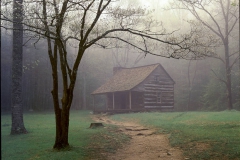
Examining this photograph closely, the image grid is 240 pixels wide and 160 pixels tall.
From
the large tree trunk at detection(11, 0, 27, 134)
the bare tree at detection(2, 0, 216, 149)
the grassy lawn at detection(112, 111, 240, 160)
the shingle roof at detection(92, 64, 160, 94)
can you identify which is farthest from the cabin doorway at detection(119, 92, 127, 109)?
the bare tree at detection(2, 0, 216, 149)

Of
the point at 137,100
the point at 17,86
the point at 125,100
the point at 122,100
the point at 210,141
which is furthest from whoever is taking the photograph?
the point at 122,100

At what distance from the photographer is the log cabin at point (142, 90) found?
3466cm

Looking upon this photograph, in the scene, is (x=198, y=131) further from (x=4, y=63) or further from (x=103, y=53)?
(x=103, y=53)

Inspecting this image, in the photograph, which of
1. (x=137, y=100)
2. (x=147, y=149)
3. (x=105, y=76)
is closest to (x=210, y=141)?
(x=147, y=149)

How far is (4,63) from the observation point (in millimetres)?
40875

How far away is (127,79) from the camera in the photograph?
37.9 meters

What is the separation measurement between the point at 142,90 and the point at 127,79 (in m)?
4.12

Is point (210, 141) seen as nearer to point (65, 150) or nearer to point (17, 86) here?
Result: point (65, 150)

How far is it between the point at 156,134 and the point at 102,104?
127 feet

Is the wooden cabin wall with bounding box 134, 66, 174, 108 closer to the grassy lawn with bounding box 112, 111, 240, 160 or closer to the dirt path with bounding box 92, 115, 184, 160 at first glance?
the grassy lawn with bounding box 112, 111, 240, 160

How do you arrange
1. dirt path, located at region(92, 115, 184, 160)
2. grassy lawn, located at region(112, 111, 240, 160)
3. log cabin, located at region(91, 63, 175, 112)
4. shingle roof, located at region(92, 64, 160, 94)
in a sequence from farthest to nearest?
shingle roof, located at region(92, 64, 160, 94) < log cabin, located at region(91, 63, 175, 112) < dirt path, located at region(92, 115, 184, 160) < grassy lawn, located at region(112, 111, 240, 160)

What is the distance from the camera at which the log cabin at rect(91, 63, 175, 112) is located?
34.7 meters

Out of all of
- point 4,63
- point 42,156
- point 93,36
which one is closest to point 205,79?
point 4,63

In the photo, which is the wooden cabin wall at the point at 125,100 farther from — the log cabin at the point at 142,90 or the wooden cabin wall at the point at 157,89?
the wooden cabin wall at the point at 157,89
